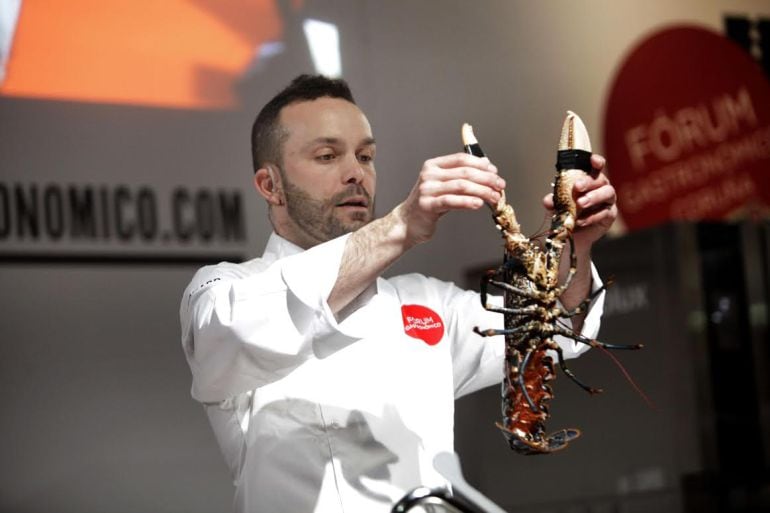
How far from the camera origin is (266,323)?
174 cm

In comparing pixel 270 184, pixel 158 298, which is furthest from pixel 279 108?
pixel 158 298

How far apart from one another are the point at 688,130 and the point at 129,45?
1914 mm

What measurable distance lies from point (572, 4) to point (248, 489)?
260 centimetres

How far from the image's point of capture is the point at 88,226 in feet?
10.5

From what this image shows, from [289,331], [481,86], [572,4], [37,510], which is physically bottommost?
[37,510]

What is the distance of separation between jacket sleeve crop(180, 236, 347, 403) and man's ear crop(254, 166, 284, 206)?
285mm

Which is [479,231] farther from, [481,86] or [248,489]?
[248,489]

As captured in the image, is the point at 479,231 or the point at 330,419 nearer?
the point at 330,419

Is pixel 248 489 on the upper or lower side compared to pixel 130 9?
lower

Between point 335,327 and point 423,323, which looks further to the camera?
point 423,323

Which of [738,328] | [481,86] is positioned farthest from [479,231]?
[738,328]

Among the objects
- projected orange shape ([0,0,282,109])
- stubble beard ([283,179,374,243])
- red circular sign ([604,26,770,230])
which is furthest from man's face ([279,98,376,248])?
red circular sign ([604,26,770,230])

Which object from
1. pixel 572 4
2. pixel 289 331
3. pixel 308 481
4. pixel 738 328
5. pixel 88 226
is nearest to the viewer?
pixel 289 331

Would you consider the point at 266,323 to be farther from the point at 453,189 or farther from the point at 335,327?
the point at 453,189
